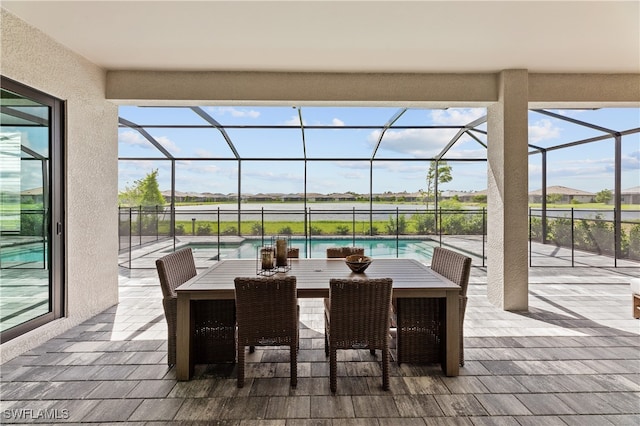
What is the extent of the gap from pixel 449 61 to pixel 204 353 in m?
3.93

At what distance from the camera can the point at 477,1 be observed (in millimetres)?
2758

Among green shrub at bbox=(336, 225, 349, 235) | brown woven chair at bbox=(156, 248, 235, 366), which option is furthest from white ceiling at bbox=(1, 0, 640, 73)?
green shrub at bbox=(336, 225, 349, 235)

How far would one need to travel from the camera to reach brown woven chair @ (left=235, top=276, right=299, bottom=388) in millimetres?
2311

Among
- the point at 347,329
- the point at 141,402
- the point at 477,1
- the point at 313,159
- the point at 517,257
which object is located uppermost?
the point at 477,1

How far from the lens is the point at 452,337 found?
260 cm

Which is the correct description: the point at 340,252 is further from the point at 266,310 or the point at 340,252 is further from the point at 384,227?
the point at 384,227

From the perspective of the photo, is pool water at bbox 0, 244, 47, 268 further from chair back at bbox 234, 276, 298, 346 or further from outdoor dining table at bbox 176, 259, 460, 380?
chair back at bbox 234, 276, 298, 346

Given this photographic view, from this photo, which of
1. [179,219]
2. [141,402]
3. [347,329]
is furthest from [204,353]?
[179,219]

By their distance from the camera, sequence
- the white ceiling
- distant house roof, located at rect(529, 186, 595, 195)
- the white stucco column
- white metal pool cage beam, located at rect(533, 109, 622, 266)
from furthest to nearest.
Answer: distant house roof, located at rect(529, 186, 595, 195) < white metal pool cage beam, located at rect(533, 109, 622, 266) < the white stucco column < the white ceiling

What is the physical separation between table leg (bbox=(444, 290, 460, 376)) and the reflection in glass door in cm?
366

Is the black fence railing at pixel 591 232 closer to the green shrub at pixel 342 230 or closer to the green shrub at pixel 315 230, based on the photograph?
the green shrub at pixel 342 230

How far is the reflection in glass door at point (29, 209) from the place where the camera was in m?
2.93

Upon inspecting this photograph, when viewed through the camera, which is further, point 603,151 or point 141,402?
point 603,151

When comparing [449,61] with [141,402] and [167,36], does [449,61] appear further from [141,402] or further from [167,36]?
[141,402]
